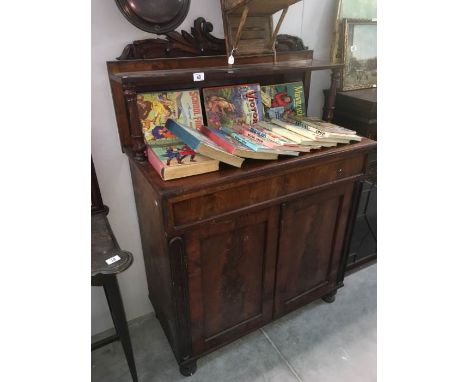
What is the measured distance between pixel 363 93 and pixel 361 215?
74cm

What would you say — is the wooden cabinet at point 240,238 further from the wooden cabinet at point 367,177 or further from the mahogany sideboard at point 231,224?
the wooden cabinet at point 367,177

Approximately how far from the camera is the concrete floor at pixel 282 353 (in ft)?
5.15

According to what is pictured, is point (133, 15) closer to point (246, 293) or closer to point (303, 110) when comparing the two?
point (303, 110)

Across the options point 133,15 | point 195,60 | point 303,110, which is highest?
point 133,15

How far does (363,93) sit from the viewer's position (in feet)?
5.94

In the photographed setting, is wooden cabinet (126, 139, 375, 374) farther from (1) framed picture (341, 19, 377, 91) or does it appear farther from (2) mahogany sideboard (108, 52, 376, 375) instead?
(1) framed picture (341, 19, 377, 91)

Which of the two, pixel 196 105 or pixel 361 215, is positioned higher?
pixel 196 105

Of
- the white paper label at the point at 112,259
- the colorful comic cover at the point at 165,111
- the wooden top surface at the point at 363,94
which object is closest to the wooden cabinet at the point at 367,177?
the wooden top surface at the point at 363,94

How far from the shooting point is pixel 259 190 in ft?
4.13

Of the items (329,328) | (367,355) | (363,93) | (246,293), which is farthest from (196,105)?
(367,355)

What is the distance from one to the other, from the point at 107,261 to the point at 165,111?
661 millimetres

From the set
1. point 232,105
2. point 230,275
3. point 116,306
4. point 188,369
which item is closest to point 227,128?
point 232,105
